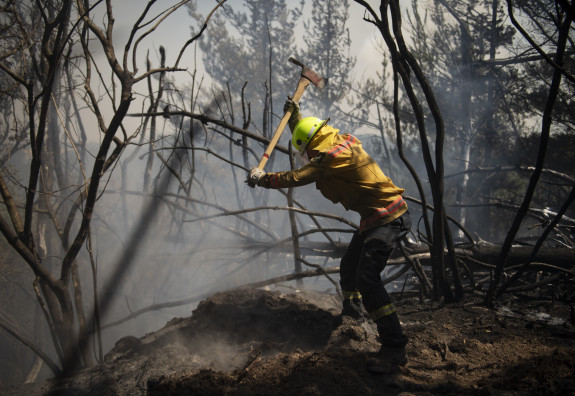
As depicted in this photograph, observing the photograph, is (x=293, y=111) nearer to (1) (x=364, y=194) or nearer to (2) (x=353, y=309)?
(1) (x=364, y=194)

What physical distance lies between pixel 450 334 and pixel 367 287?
0.92m

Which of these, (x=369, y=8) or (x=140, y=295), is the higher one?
(x=369, y=8)

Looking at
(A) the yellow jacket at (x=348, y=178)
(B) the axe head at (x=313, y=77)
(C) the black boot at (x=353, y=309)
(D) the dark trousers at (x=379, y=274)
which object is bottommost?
(C) the black boot at (x=353, y=309)

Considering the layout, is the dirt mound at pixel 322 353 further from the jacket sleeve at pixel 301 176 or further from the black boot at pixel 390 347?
the jacket sleeve at pixel 301 176

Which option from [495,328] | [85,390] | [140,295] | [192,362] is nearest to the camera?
[85,390]

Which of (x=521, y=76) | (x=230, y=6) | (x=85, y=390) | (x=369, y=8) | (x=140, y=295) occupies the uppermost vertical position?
(x=230, y=6)

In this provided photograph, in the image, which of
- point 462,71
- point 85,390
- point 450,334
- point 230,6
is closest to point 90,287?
point 85,390

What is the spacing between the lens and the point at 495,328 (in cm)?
294

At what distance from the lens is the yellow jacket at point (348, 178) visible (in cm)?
264

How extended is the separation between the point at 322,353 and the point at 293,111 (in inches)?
81.6

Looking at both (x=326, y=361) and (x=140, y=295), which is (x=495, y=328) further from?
(x=140, y=295)

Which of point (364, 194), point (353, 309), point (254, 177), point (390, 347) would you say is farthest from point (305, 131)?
point (390, 347)

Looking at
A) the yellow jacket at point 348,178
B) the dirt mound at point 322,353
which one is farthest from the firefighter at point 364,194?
the dirt mound at point 322,353

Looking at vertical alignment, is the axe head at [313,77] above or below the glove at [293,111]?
above
